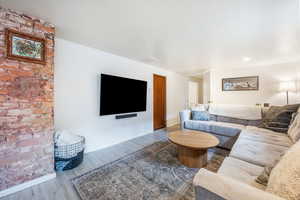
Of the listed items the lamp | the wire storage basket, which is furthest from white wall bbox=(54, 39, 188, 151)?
the lamp

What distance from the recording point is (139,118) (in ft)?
12.0

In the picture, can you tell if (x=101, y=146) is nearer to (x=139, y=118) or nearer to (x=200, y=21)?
(x=139, y=118)

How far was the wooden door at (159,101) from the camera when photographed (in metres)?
4.25

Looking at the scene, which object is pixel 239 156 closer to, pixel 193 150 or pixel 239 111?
pixel 193 150

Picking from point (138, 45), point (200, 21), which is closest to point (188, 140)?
point (200, 21)

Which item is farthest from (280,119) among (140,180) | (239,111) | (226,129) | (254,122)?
(140,180)

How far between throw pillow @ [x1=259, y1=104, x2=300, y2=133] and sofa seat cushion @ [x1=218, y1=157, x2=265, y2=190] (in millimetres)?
1805

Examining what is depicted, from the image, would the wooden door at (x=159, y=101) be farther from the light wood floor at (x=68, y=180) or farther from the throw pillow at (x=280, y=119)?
the throw pillow at (x=280, y=119)

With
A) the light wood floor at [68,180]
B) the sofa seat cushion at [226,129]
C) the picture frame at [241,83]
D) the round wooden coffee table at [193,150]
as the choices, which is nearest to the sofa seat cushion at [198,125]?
the sofa seat cushion at [226,129]

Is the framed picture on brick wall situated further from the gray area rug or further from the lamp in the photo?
the lamp

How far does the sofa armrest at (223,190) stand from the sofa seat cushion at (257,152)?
0.94 m

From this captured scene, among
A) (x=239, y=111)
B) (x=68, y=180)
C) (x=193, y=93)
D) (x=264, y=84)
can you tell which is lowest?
(x=68, y=180)

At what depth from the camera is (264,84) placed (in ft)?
12.5

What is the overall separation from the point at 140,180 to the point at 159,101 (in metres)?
2.94
